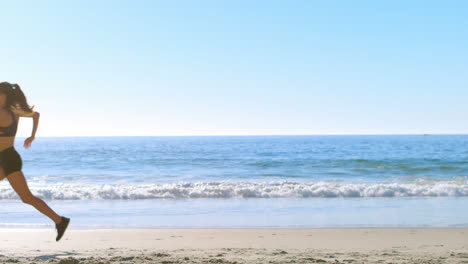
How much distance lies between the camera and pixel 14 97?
4.54 meters

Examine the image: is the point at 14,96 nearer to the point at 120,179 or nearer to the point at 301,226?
the point at 301,226

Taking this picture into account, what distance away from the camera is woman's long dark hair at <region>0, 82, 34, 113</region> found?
14.8 ft

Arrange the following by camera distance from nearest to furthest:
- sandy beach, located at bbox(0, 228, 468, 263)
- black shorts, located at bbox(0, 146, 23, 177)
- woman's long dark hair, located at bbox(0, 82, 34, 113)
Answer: black shorts, located at bbox(0, 146, 23, 177), woman's long dark hair, located at bbox(0, 82, 34, 113), sandy beach, located at bbox(0, 228, 468, 263)

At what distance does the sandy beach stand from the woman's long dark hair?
1826 mm

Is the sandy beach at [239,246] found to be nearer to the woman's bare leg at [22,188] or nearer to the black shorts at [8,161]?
the woman's bare leg at [22,188]

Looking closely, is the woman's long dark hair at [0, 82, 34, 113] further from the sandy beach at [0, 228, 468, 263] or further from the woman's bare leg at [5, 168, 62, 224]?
the sandy beach at [0, 228, 468, 263]

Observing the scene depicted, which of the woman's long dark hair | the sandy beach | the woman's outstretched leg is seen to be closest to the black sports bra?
the woman's long dark hair

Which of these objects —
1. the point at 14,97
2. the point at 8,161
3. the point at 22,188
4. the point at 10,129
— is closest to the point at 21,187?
the point at 22,188

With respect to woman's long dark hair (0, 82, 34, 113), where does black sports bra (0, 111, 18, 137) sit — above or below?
below

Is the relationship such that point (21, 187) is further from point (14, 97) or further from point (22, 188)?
point (14, 97)

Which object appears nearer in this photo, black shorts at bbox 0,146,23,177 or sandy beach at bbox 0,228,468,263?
black shorts at bbox 0,146,23,177

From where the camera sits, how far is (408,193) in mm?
14539

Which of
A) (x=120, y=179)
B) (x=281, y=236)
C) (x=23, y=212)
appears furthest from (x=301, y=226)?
(x=120, y=179)

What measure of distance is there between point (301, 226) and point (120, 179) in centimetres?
1657
